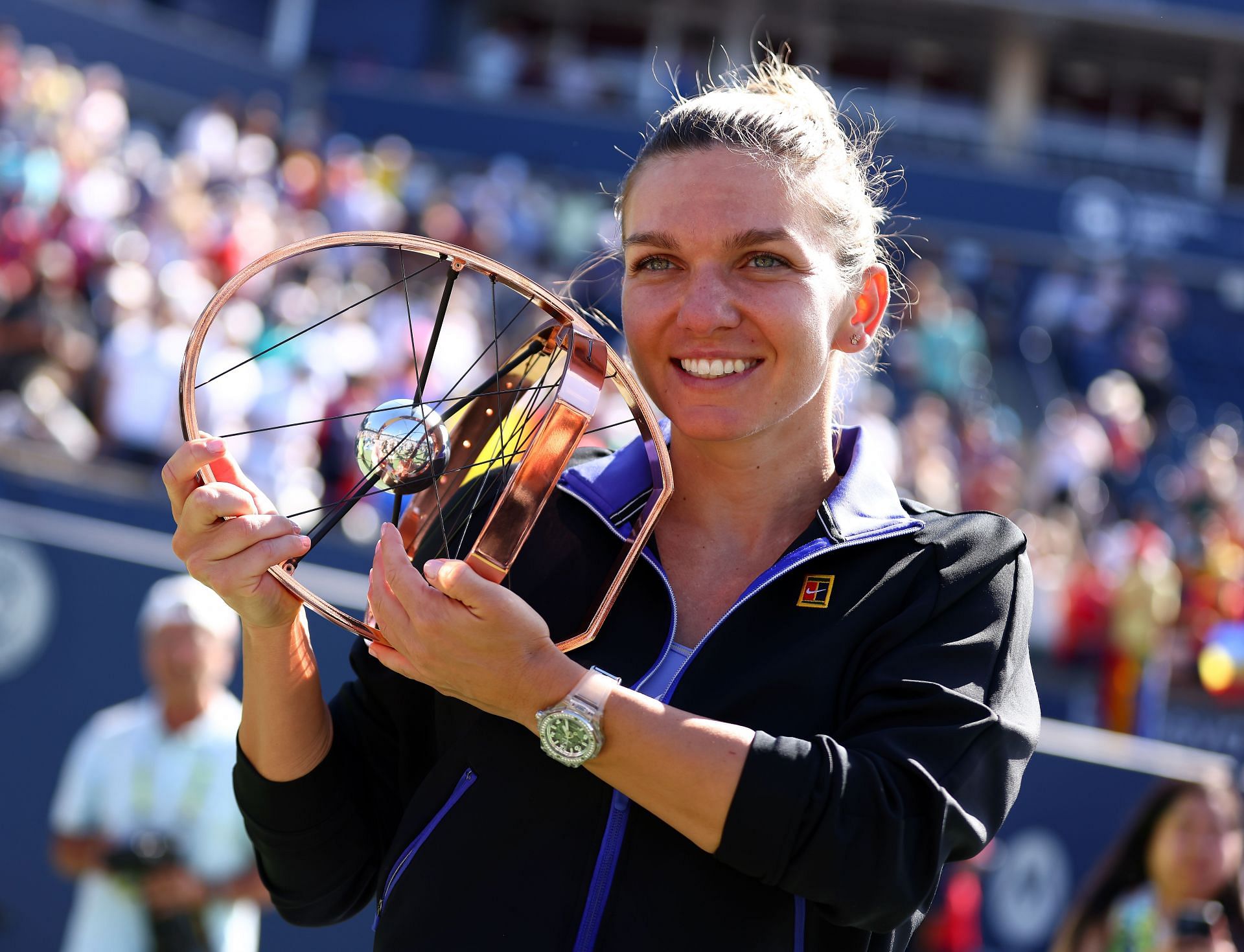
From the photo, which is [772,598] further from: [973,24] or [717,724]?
[973,24]

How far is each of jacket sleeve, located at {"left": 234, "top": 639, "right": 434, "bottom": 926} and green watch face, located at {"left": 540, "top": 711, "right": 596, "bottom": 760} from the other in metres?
0.40

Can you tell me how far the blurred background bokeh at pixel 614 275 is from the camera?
16.2 ft

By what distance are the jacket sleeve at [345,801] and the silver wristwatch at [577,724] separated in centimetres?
39

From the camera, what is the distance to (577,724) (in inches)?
50.8

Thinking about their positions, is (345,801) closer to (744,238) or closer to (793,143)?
(744,238)

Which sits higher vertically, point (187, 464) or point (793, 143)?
point (793, 143)

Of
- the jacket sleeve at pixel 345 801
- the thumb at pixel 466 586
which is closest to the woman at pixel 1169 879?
the jacket sleeve at pixel 345 801

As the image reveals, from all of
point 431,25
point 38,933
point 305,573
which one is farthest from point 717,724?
point 431,25

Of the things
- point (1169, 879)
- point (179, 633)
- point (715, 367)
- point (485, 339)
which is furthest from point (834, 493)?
point (485, 339)

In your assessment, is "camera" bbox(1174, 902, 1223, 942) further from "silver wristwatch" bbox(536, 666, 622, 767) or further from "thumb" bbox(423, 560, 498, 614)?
"thumb" bbox(423, 560, 498, 614)

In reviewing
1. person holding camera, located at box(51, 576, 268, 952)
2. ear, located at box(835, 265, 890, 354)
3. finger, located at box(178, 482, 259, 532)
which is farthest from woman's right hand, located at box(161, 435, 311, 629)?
person holding camera, located at box(51, 576, 268, 952)

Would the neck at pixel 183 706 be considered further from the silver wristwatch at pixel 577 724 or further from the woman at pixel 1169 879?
the silver wristwatch at pixel 577 724

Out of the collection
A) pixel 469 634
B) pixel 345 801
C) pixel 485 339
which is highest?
pixel 469 634

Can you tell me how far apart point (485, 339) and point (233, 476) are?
26.0ft
